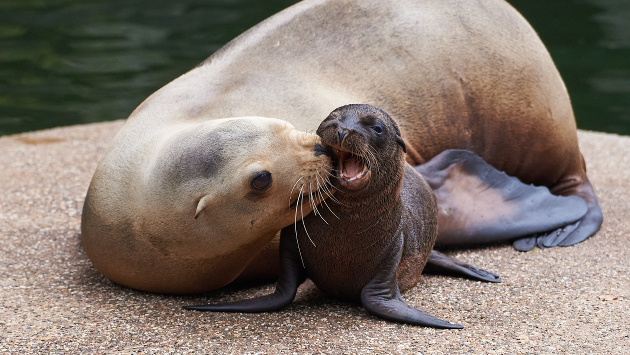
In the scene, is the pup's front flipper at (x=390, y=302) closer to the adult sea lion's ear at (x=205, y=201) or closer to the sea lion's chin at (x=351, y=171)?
the sea lion's chin at (x=351, y=171)

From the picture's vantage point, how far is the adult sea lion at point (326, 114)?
3.10 m

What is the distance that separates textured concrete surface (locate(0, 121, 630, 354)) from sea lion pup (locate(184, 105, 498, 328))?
0.27 feet

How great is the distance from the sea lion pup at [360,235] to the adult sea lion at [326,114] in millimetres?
174

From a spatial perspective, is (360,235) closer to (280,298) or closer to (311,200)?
(311,200)

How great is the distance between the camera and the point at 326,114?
3.82 m

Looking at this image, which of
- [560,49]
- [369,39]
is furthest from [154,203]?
[560,49]

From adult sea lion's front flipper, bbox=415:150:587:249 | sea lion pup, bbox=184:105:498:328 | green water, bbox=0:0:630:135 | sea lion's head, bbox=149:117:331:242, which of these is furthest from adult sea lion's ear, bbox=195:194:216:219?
green water, bbox=0:0:630:135

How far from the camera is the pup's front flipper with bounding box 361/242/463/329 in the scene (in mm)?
2971

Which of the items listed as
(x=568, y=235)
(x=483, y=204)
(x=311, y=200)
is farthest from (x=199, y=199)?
(x=568, y=235)

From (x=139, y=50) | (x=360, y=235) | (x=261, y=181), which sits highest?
(x=261, y=181)

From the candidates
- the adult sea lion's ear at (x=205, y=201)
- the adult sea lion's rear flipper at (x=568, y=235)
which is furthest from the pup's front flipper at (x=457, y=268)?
the adult sea lion's ear at (x=205, y=201)

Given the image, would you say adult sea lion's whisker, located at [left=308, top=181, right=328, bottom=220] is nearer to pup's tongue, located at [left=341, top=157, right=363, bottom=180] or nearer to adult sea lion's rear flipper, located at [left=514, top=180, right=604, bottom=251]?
pup's tongue, located at [left=341, top=157, right=363, bottom=180]

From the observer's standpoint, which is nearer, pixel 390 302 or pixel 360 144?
pixel 360 144

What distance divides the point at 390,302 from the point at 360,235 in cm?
31
